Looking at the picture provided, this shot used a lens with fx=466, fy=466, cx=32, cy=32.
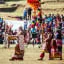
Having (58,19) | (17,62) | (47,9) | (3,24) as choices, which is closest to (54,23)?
(58,19)

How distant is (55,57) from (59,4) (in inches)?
1078

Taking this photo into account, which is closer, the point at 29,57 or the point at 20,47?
the point at 20,47

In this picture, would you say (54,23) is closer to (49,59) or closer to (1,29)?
(1,29)

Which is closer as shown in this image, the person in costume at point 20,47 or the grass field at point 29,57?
the grass field at point 29,57

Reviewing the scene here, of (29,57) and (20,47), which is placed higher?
(20,47)

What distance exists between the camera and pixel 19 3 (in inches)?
2007

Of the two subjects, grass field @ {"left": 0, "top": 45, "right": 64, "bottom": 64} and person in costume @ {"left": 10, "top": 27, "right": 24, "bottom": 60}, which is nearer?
grass field @ {"left": 0, "top": 45, "right": 64, "bottom": 64}

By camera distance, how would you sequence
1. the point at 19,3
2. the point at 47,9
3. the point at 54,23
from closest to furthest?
the point at 54,23 → the point at 47,9 → the point at 19,3

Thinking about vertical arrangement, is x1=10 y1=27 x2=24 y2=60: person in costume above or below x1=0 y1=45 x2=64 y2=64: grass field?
above

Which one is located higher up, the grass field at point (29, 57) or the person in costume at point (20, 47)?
the person in costume at point (20, 47)

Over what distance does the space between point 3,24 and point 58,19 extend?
4.16 meters

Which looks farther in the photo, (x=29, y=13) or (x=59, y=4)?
(x=59, y=4)

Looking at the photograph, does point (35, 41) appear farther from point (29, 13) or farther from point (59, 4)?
point (59, 4)

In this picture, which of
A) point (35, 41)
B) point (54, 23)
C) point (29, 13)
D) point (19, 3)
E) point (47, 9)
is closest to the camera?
point (35, 41)
